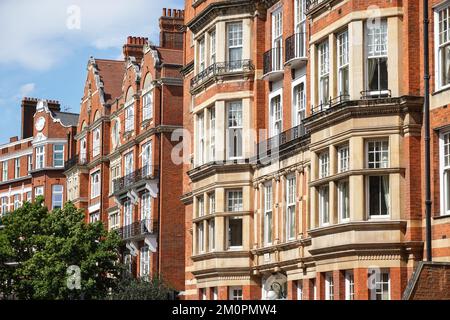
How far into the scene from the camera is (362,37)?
30.4 metres

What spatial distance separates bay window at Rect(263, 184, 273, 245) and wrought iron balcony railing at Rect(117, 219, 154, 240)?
863 inches

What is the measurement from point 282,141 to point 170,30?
30296 millimetres

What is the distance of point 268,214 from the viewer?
129 ft

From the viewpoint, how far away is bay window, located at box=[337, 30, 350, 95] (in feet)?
102

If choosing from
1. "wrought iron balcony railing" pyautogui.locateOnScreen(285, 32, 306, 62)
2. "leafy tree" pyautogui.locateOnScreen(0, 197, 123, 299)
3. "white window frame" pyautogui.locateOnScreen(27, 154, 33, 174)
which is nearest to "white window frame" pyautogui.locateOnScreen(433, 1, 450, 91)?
"wrought iron balcony railing" pyautogui.locateOnScreen(285, 32, 306, 62)

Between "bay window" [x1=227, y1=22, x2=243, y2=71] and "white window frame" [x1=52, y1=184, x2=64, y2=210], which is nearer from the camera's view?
"bay window" [x1=227, y1=22, x2=243, y2=71]

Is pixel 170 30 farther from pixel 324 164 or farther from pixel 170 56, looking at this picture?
pixel 324 164

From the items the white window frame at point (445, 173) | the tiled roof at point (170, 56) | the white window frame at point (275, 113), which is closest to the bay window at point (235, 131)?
the white window frame at point (275, 113)

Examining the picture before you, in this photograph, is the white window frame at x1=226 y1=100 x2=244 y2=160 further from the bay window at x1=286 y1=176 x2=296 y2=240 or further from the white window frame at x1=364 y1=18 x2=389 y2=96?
the white window frame at x1=364 y1=18 x2=389 y2=96

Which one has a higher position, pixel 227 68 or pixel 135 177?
pixel 227 68

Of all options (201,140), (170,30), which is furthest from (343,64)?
(170,30)

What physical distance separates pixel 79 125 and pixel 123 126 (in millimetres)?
11443
